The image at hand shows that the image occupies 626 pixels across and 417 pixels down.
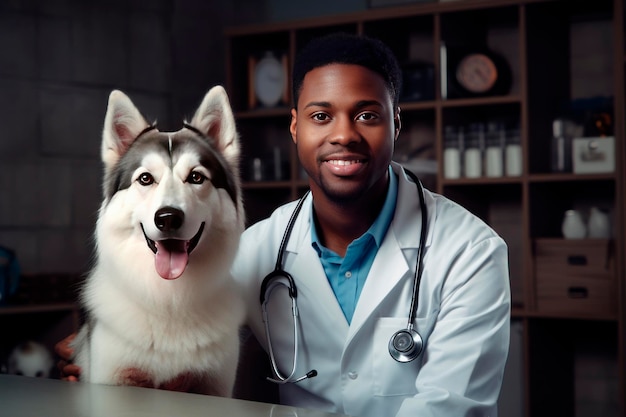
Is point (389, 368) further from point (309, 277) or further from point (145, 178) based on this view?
point (145, 178)

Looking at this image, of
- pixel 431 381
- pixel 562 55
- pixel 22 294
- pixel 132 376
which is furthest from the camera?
pixel 562 55

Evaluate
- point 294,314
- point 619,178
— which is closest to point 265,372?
point 294,314

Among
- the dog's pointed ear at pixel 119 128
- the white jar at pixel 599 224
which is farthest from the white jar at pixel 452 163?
the dog's pointed ear at pixel 119 128

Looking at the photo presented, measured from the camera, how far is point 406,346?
1.66 m

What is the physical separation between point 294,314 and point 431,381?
1.13ft

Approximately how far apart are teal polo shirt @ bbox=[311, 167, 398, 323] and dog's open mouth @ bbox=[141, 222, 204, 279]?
0.61 meters

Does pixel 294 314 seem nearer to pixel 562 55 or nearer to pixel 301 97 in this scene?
pixel 301 97

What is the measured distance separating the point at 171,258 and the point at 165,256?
1 cm

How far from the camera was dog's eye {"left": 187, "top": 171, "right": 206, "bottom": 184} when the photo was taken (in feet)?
4.51

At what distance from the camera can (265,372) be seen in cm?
197

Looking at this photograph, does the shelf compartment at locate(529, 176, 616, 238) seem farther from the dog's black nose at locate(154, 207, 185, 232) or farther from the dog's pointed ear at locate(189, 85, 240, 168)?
the dog's black nose at locate(154, 207, 185, 232)

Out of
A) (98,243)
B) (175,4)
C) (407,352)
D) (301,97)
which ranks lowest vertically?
(407,352)

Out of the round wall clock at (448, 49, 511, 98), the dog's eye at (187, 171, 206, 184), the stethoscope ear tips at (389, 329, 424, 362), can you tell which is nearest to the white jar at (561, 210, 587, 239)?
the round wall clock at (448, 49, 511, 98)

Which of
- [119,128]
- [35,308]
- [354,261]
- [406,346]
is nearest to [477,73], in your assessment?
[354,261]
